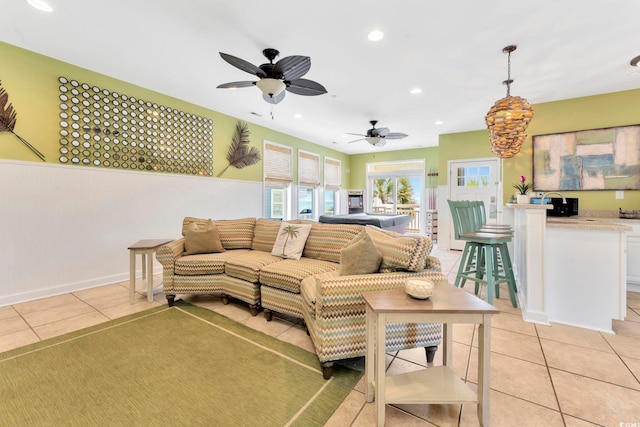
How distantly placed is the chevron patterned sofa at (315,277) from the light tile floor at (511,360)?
0.22 meters

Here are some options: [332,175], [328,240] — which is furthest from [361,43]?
[332,175]

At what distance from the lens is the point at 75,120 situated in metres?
3.24

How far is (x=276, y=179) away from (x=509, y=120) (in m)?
4.51

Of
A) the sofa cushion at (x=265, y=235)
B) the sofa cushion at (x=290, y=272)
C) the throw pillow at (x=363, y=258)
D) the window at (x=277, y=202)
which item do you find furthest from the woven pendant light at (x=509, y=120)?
the window at (x=277, y=202)

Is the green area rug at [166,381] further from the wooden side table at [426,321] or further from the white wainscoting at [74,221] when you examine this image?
the white wainscoting at [74,221]

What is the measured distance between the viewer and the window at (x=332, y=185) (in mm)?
8055

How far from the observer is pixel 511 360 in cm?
189

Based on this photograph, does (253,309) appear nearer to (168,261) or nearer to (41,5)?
(168,261)

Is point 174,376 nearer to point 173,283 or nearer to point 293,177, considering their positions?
point 173,283

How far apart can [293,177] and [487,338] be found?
Result: 5839 millimetres

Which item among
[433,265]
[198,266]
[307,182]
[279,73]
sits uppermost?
[279,73]

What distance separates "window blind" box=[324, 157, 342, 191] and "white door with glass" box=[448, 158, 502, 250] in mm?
3383

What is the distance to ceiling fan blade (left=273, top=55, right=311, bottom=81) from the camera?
7.99 feet

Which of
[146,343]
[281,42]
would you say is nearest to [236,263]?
[146,343]
